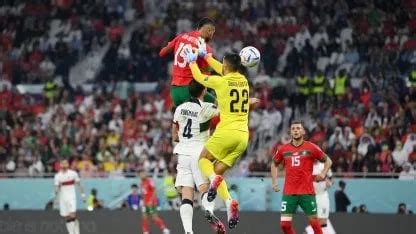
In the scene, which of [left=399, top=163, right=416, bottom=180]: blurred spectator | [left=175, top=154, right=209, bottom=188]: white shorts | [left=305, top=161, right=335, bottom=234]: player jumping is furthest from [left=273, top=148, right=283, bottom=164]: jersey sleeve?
[left=399, top=163, right=416, bottom=180]: blurred spectator

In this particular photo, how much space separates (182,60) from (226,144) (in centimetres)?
150

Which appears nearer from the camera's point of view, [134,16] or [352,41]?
[352,41]

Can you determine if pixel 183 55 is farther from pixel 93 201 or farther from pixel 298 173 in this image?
pixel 93 201

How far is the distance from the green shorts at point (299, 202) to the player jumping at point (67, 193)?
9553 mm

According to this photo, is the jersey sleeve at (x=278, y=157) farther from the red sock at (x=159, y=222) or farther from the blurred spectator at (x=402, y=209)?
the blurred spectator at (x=402, y=209)

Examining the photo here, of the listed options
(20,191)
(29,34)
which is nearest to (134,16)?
(29,34)

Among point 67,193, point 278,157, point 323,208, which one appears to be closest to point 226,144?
point 278,157

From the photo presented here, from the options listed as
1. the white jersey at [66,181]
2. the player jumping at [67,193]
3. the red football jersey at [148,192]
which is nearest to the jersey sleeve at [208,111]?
the red football jersey at [148,192]

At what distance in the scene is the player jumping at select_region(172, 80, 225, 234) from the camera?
17297 mm

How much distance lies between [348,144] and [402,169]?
1.80 metres

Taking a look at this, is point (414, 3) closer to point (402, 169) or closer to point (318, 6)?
point (318, 6)

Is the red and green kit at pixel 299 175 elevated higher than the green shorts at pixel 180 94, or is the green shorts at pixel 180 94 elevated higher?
the green shorts at pixel 180 94

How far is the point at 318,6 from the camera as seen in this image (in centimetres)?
3444

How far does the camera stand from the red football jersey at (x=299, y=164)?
19.6 meters
